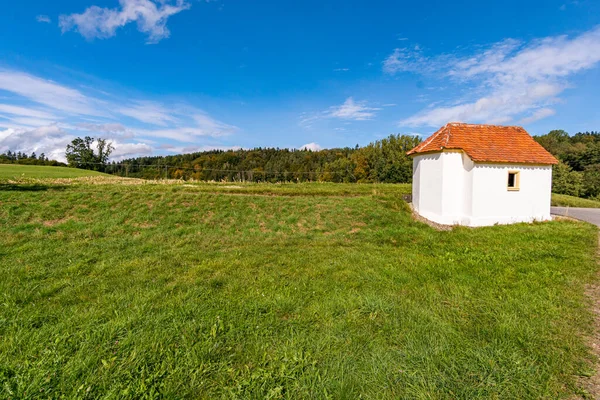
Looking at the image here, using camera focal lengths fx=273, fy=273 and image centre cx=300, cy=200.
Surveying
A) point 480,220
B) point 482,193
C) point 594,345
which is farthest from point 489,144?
point 594,345

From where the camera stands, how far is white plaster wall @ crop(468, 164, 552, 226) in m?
11.7

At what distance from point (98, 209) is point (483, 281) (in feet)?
42.2

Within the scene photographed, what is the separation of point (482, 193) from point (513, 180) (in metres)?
2.02

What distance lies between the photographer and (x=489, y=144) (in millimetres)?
12609

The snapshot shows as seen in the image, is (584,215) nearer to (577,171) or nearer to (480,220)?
(480,220)

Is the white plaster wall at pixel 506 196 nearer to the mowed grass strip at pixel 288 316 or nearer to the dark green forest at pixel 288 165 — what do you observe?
the mowed grass strip at pixel 288 316

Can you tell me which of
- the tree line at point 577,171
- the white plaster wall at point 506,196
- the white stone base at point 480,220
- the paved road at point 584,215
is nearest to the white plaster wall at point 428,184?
the white stone base at point 480,220

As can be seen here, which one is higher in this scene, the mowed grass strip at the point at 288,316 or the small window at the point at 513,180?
the small window at the point at 513,180

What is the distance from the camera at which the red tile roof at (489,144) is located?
39.1ft

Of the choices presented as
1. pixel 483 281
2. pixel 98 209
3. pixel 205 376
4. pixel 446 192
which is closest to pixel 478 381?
pixel 205 376

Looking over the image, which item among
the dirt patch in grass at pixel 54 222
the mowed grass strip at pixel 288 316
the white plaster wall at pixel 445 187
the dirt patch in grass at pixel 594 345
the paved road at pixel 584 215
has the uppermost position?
the white plaster wall at pixel 445 187

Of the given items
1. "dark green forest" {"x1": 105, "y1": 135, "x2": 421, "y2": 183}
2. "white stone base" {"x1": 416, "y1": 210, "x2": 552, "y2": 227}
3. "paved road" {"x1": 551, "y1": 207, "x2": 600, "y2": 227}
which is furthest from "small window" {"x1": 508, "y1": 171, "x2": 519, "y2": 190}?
"dark green forest" {"x1": 105, "y1": 135, "x2": 421, "y2": 183}

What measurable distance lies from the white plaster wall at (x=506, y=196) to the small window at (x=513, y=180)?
0.54ft

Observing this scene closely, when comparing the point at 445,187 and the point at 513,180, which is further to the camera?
the point at 513,180
